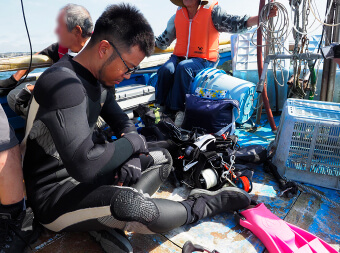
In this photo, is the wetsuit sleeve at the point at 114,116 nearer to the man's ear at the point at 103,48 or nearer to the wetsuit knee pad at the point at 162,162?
the wetsuit knee pad at the point at 162,162

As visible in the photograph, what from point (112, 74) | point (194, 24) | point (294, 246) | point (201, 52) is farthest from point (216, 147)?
point (194, 24)

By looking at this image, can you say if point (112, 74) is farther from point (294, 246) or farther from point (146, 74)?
point (146, 74)

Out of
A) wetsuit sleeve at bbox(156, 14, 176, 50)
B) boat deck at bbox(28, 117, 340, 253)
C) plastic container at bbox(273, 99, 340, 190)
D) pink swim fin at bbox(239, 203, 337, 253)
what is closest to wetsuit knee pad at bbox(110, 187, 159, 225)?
boat deck at bbox(28, 117, 340, 253)

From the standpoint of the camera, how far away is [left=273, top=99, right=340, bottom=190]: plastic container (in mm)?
2229

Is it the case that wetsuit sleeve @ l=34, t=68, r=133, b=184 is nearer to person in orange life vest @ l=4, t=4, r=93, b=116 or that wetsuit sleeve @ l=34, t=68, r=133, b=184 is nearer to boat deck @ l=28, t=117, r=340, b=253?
boat deck @ l=28, t=117, r=340, b=253

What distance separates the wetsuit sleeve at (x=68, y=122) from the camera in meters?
1.27

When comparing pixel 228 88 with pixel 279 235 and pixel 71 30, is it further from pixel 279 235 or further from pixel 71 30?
pixel 279 235

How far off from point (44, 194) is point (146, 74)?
3656 millimetres

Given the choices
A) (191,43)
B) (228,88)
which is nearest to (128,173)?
(228,88)

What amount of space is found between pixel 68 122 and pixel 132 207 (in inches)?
21.9

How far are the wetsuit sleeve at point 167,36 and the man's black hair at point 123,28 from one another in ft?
10.3

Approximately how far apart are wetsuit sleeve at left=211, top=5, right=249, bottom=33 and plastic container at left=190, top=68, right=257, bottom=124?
0.70 m

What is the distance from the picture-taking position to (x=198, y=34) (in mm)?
4125

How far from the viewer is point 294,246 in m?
1.59
